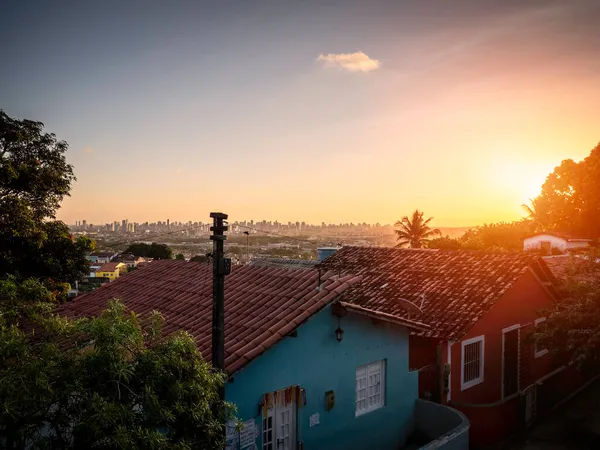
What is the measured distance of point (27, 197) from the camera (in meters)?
21.1

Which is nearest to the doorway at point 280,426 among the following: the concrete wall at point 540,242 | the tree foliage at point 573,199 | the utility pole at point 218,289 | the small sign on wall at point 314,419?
the small sign on wall at point 314,419

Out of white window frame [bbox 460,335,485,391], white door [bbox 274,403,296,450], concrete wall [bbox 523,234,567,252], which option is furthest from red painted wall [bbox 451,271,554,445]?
concrete wall [bbox 523,234,567,252]

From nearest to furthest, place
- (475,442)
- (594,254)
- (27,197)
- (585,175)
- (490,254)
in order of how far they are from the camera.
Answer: (475,442) → (594,254) → (490,254) → (27,197) → (585,175)

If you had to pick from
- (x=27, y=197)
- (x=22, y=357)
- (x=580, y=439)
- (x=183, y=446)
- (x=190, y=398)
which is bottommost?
(x=580, y=439)

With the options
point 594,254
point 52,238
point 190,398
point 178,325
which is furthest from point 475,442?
point 52,238

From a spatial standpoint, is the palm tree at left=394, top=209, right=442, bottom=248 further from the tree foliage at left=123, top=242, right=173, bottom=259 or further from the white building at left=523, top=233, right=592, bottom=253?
the tree foliage at left=123, top=242, right=173, bottom=259

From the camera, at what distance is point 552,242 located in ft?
150

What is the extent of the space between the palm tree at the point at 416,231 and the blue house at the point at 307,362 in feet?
131

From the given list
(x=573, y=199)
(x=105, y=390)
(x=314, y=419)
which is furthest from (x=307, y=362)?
(x=573, y=199)

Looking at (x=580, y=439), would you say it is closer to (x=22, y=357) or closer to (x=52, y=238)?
(x=22, y=357)

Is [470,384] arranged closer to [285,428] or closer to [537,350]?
[537,350]

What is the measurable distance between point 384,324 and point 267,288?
2.86m

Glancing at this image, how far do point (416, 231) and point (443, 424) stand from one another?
4073 centimetres

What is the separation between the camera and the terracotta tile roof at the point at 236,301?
8.47 metres
